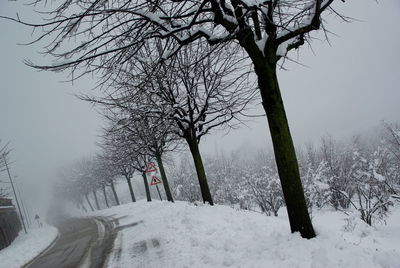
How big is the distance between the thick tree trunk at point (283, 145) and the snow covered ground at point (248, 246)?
0.43 m

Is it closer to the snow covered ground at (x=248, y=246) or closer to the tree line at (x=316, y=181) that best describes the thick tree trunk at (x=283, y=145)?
the snow covered ground at (x=248, y=246)

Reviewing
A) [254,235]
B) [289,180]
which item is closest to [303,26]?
[289,180]

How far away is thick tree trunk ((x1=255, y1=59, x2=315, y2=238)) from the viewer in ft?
18.0

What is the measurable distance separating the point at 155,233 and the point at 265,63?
6.93 meters

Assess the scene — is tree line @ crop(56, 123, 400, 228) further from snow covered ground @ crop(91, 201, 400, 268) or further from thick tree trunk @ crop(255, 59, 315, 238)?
thick tree trunk @ crop(255, 59, 315, 238)

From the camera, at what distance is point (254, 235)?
664 cm

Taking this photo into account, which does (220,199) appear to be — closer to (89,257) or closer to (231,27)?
(89,257)

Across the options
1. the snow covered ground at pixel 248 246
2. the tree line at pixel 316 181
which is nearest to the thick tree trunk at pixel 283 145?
the snow covered ground at pixel 248 246

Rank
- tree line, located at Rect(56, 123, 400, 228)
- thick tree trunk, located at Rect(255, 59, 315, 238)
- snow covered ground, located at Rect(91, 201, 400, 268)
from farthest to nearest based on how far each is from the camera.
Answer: tree line, located at Rect(56, 123, 400, 228), thick tree trunk, located at Rect(255, 59, 315, 238), snow covered ground, located at Rect(91, 201, 400, 268)

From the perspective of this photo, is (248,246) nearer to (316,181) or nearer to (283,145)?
(283,145)

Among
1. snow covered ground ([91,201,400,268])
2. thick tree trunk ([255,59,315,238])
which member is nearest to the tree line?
snow covered ground ([91,201,400,268])

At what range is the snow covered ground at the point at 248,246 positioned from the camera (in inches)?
179

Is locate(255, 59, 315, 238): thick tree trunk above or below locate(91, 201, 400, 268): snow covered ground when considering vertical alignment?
above

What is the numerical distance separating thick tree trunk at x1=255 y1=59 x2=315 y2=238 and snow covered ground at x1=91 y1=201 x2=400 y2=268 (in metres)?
0.43
